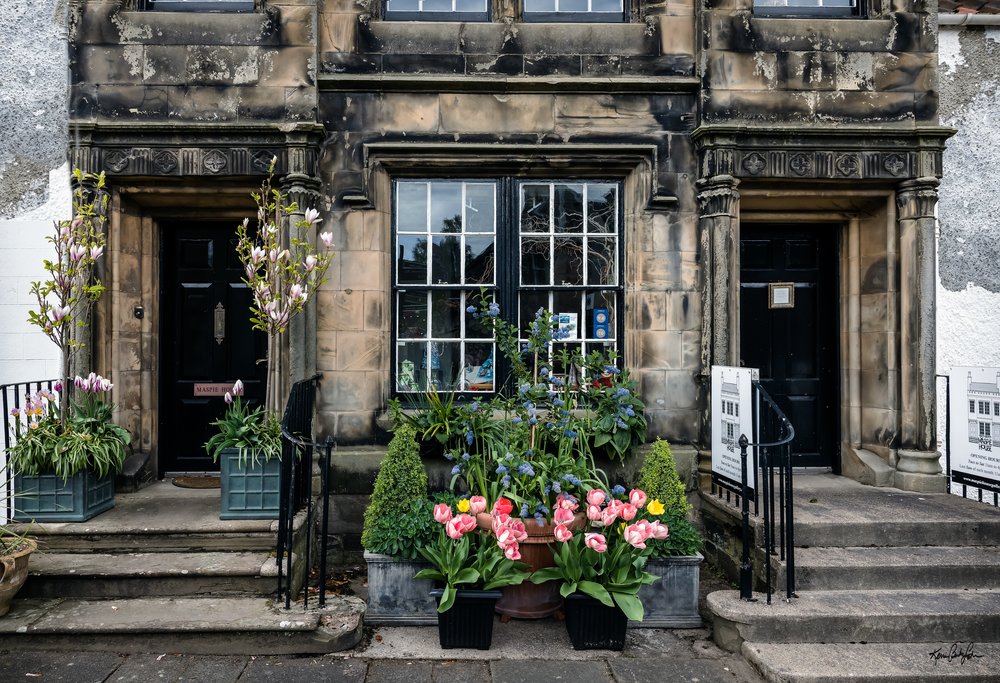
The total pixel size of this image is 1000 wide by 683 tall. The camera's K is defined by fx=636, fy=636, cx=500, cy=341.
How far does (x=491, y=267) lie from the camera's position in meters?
5.98

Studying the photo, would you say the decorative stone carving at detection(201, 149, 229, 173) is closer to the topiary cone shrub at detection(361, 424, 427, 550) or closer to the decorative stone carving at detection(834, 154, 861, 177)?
the topiary cone shrub at detection(361, 424, 427, 550)

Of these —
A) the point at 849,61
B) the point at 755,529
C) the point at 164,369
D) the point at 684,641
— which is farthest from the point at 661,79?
the point at 164,369

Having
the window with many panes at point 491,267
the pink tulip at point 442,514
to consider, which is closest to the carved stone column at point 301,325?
the window with many panes at point 491,267

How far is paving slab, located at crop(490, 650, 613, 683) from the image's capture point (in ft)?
12.1

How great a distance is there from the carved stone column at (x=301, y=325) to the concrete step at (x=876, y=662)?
401cm

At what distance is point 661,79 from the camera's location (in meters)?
5.82

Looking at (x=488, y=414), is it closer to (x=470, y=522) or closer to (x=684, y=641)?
(x=470, y=522)

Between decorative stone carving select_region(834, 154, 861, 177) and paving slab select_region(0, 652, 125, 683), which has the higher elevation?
decorative stone carving select_region(834, 154, 861, 177)

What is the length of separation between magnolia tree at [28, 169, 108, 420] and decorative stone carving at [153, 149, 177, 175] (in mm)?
511

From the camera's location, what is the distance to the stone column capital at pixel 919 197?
19.1ft

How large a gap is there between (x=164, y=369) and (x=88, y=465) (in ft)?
5.48

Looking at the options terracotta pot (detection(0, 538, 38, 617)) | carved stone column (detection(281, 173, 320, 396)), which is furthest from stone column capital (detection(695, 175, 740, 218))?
terracotta pot (detection(0, 538, 38, 617))

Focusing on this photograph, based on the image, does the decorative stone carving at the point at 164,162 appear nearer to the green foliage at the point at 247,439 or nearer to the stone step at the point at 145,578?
the green foliage at the point at 247,439
